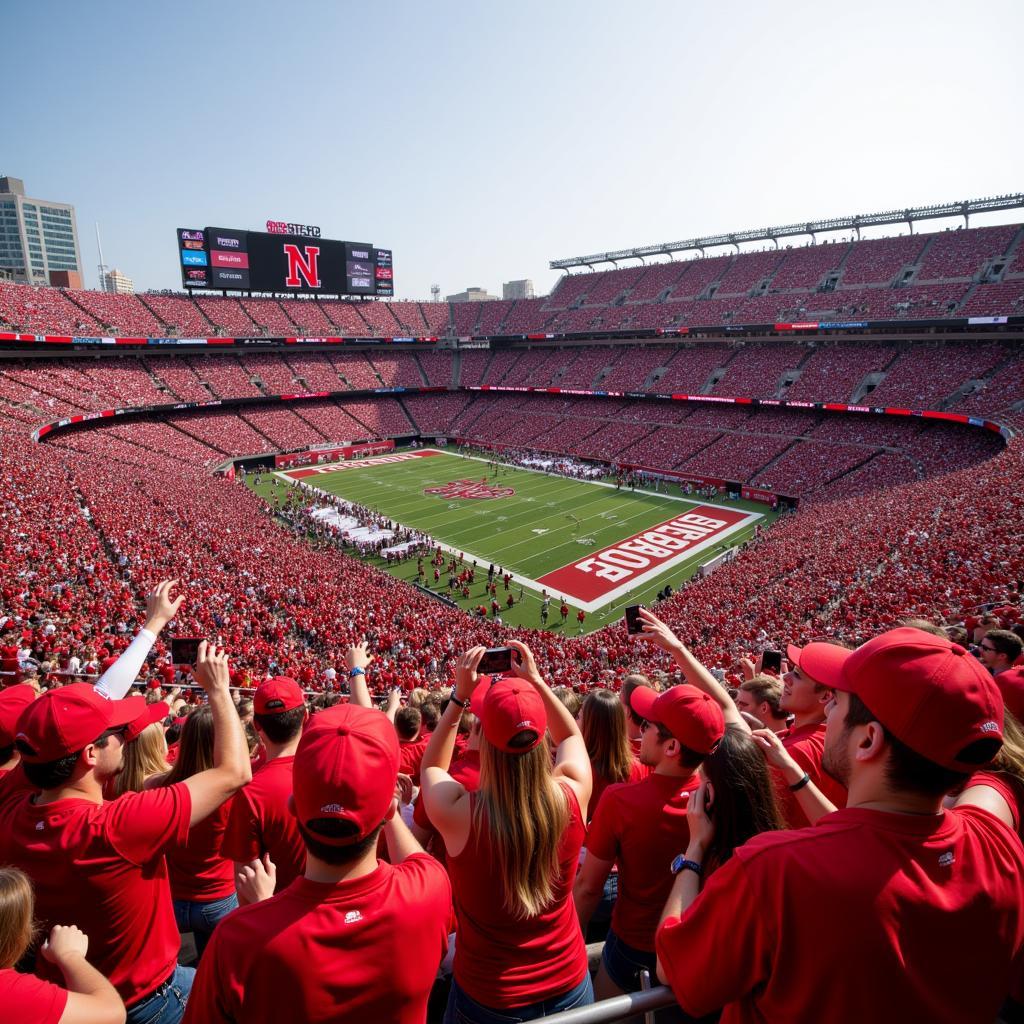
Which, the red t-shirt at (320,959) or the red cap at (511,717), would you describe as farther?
the red cap at (511,717)

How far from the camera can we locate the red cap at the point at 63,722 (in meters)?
2.59

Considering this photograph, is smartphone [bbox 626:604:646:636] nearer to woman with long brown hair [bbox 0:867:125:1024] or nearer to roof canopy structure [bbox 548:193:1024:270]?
woman with long brown hair [bbox 0:867:125:1024]

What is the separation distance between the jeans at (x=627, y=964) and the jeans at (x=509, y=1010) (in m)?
0.32

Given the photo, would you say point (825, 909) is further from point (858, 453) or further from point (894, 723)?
point (858, 453)

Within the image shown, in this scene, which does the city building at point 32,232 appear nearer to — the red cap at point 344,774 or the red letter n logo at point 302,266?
the red letter n logo at point 302,266

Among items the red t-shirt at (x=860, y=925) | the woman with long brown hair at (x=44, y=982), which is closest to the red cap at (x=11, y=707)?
the woman with long brown hair at (x=44, y=982)

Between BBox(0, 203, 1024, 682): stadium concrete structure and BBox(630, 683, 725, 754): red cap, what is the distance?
11004 millimetres

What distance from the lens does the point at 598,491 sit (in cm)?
4050

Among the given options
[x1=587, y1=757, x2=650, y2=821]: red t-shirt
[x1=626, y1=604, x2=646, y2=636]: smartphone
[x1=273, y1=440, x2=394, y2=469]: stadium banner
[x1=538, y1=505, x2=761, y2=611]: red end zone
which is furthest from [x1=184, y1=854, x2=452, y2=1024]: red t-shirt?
[x1=273, y1=440, x2=394, y2=469]: stadium banner

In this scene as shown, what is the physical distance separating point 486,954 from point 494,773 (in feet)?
2.51

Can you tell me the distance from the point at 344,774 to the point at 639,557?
27716 mm

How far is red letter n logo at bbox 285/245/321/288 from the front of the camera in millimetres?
60812

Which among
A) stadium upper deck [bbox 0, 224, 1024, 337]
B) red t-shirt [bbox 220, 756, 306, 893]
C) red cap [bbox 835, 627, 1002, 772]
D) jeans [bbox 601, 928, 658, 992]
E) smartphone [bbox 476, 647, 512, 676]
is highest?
stadium upper deck [bbox 0, 224, 1024, 337]

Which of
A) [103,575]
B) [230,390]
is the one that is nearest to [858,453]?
[103,575]
